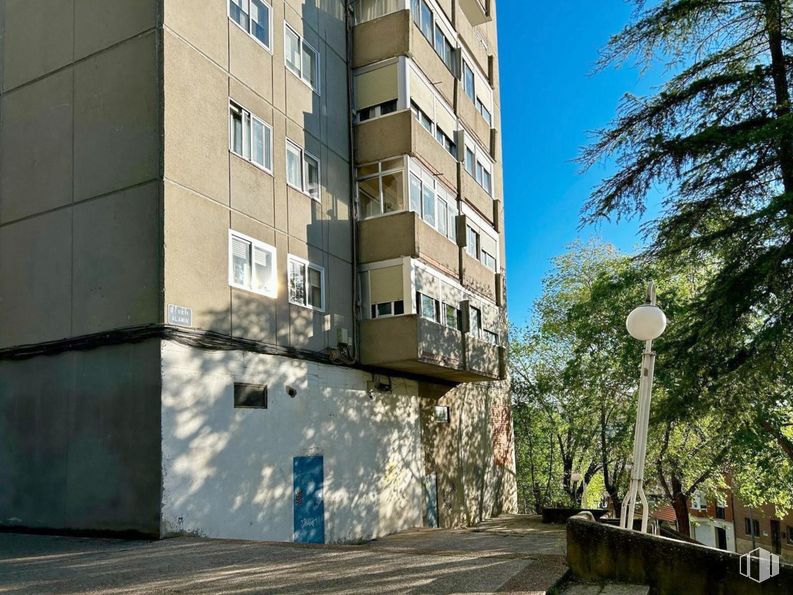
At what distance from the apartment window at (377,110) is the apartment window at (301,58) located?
69.8 inches

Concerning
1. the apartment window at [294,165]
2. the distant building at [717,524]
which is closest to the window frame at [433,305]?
the apartment window at [294,165]

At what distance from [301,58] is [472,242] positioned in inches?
319

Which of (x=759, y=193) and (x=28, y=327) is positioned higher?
(x=759, y=193)

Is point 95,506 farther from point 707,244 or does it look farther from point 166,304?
point 707,244

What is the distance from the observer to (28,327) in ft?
41.6

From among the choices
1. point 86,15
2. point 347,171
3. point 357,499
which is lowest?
point 357,499

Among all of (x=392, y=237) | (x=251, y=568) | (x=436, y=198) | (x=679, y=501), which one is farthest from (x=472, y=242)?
(x=251, y=568)

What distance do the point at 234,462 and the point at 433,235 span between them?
810 cm

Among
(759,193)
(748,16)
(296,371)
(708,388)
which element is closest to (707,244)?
(759,193)

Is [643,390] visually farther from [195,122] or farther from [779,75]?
[195,122]

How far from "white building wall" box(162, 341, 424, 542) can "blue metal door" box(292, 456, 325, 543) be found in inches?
6.9

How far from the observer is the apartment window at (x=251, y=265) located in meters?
12.7

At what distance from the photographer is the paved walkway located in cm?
Answer: 664

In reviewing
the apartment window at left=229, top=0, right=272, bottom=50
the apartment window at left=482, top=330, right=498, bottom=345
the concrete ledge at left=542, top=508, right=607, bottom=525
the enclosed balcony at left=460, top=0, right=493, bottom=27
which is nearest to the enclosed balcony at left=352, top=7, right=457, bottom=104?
the apartment window at left=229, top=0, right=272, bottom=50
